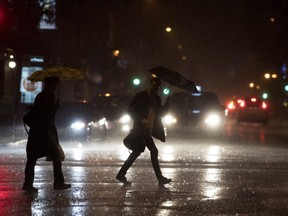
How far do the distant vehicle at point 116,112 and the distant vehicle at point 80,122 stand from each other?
5.10 metres

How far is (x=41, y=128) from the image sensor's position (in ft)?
38.0

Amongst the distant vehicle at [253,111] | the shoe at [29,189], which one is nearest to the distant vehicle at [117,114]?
the distant vehicle at [253,111]

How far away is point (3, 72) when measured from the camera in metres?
46.9

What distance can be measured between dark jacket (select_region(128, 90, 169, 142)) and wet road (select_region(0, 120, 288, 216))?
0.95 meters

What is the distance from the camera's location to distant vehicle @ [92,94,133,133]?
34750mm

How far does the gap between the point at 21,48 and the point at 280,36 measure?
30585 mm

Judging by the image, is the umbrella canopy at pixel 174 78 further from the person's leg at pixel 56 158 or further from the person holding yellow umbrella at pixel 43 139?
the person's leg at pixel 56 158

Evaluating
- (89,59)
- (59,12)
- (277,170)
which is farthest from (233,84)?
(277,170)

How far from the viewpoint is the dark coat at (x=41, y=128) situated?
1159 centimetres

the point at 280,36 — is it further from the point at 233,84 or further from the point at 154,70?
the point at 233,84

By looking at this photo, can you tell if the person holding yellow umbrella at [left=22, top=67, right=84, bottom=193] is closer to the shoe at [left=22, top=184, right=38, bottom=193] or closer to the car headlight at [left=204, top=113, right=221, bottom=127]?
the shoe at [left=22, top=184, right=38, bottom=193]

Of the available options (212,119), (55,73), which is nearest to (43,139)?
(55,73)

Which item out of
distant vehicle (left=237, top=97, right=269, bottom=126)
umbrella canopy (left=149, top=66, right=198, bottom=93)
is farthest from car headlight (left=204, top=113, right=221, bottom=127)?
umbrella canopy (left=149, top=66, right=198, bottom=93)

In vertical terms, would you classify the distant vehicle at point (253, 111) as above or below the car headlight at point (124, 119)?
above
